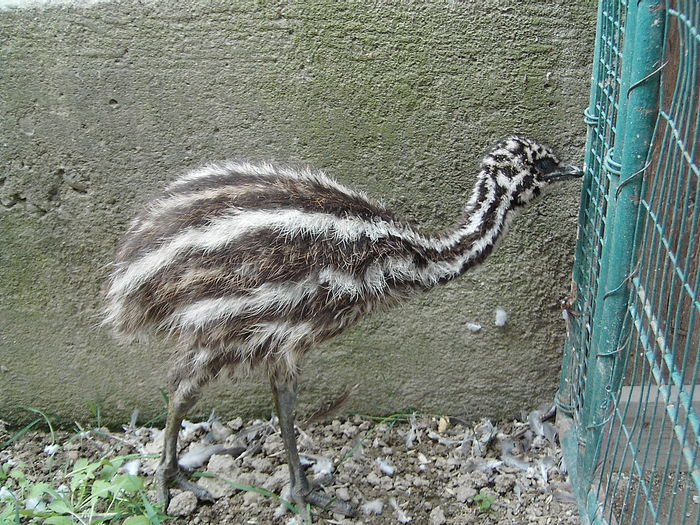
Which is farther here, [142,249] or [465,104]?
[465,104]

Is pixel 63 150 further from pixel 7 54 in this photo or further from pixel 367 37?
pixel 367 37

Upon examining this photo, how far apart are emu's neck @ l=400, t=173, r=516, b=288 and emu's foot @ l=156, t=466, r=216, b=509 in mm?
1117

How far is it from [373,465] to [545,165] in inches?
51.2

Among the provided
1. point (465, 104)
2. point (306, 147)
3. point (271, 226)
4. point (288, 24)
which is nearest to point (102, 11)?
point (288, 24)

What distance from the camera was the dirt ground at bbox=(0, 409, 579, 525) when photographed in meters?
2.82

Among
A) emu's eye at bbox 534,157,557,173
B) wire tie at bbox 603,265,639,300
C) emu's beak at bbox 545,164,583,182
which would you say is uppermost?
emu's eye at bbox 534,157,557,173

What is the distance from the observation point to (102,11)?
2.72m

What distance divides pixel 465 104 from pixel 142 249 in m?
1.22

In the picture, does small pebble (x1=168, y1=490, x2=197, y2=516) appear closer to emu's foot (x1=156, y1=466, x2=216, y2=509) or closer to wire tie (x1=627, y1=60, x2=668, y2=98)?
emu's foot (x1=156, y1=466, x2=216, y2=509)

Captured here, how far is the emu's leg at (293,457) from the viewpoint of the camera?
2715 mm

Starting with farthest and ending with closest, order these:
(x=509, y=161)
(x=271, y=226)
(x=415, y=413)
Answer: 1. (x=415, y=413)
2. (x=509, y=161)
3. (x=271, y=226)

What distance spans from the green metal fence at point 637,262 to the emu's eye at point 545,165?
0.39ft

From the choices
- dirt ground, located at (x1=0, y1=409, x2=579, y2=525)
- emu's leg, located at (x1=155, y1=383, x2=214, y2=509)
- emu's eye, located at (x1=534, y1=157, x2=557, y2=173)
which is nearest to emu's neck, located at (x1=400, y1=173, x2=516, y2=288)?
emu's eye, located at (x1=534, y1=157, x2=557, y2=173)

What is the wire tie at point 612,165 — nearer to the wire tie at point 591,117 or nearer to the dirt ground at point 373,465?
the wire tie at point 591,117
